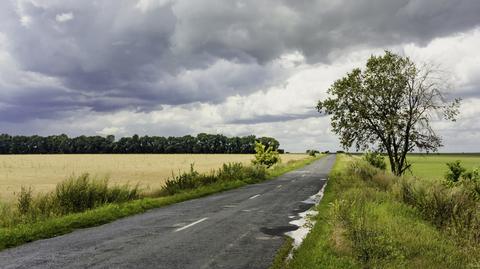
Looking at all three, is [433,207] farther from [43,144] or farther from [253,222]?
[43,144]

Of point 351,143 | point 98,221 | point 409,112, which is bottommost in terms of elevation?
point 98,221

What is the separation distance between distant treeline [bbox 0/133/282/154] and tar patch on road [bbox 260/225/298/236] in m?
141

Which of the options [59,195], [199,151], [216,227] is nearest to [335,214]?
[216,227]

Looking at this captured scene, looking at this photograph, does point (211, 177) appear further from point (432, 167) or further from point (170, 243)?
point (432, 167)

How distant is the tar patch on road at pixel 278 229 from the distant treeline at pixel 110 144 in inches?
5565

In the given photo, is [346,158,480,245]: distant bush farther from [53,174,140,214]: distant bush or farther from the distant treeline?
the distant treeline

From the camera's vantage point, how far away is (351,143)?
32438 mm

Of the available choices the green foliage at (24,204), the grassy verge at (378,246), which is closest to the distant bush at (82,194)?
the green foliage at (24,204)

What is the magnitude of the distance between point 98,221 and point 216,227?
417 centimetres

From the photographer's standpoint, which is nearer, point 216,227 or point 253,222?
point 216,227

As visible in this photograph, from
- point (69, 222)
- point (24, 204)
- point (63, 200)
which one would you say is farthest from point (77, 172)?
point (69, 222)

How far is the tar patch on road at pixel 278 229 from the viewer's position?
11431 mm

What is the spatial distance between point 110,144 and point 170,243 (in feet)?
533

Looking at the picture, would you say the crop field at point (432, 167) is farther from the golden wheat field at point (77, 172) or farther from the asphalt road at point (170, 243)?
the golden wheat field at point (77, 172)
